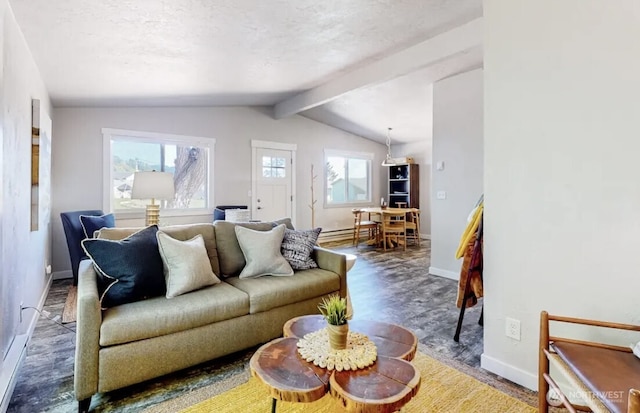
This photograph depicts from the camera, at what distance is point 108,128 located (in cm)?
468

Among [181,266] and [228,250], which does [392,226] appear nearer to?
[228,250]

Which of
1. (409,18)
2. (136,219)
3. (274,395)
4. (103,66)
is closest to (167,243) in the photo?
(274,395)

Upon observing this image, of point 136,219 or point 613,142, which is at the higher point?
point 613,142

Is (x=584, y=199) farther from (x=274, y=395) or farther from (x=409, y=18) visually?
(x=409, y=18)

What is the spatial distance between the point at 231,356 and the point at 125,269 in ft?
3.04

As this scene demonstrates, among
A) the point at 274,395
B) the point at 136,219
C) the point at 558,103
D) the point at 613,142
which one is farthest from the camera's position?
the point at 136,219

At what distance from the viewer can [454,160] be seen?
176 inches

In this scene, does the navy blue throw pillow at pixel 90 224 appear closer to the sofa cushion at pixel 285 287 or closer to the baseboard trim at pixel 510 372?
the sofa cushion at pixel 285 287

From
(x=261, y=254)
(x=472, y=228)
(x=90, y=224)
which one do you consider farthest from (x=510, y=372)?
(x=90, y=224)

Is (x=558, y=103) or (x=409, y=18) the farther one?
(x=409, y=18)

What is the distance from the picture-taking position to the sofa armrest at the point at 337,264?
2.90m

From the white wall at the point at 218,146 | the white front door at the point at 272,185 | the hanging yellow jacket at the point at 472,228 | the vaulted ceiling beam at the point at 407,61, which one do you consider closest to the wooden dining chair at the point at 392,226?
the white wall at the point at 218,146

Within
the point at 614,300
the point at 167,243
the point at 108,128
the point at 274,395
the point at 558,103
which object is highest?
the point at 108,128

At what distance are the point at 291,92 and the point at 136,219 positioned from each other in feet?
10.1
